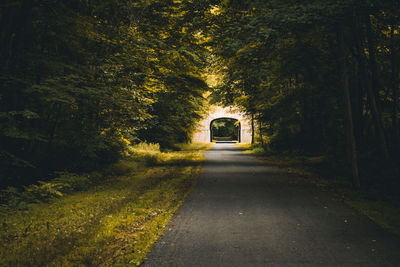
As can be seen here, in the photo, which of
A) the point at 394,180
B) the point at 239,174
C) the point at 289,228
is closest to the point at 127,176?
the point at 239,174

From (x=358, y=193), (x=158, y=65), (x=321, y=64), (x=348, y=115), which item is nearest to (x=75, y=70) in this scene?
(x=158, y=65)

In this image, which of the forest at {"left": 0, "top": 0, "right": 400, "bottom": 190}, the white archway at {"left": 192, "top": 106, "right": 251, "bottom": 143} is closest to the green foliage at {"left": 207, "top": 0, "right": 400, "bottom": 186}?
the forest at {"left": 0, "top": 0, "right": 400, "bottom": 190}

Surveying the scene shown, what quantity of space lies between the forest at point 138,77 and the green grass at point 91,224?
0.06 metres

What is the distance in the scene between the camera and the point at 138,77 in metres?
11.8

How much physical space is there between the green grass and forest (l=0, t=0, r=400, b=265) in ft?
0.18

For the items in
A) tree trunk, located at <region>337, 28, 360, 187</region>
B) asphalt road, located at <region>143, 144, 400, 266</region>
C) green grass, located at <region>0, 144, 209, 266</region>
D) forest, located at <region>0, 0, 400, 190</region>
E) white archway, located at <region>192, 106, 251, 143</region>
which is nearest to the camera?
asphalt road, located at <region>143, 144, 400, 266</region>

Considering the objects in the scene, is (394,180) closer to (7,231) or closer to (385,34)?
(385,34)

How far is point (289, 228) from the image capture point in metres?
5.37

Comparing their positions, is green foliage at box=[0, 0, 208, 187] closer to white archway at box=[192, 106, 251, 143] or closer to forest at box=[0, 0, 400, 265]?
forest at box=[0, 0, 400, 265]

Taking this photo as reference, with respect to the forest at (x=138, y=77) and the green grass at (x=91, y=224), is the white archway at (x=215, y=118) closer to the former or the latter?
the forest at (x=138, y=77)

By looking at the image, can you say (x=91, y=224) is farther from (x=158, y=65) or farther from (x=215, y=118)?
(x=215, y=118)

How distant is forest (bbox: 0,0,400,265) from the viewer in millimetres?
7211

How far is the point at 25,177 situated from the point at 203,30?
28.2 ft

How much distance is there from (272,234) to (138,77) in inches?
340
